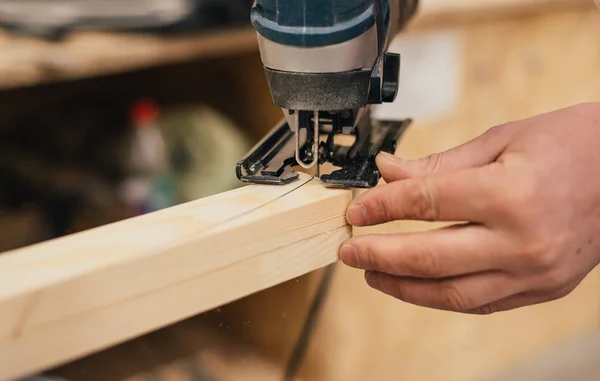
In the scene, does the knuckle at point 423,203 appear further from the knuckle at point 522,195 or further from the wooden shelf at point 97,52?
the wooden shelf at point 97,52

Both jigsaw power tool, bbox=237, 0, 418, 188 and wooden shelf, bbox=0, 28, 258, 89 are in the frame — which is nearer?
jigsaw power tool, bbox=237, 0, 418, 188

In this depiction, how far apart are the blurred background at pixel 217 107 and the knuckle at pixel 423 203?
275 mm

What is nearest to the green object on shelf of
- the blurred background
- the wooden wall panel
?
the blurred background

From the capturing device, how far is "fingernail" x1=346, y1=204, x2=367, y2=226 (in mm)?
498

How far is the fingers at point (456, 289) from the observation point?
47 centimetres

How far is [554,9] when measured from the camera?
114cm

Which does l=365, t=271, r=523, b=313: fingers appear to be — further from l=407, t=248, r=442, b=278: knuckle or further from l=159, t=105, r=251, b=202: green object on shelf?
l=159, t=105, r=251, b=202: green object on shelf

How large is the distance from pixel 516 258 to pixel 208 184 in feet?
1.84

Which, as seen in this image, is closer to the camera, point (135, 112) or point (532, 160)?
point (532, 160)

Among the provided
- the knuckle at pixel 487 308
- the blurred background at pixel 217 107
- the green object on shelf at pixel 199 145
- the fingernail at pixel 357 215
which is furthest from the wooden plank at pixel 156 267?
the green object on shelf at pixel 199 145

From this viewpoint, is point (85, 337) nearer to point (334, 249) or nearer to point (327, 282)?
point (334, 249)

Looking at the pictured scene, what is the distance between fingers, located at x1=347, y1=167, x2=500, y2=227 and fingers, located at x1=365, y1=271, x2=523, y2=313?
5cm

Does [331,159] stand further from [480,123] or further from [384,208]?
[480,123]

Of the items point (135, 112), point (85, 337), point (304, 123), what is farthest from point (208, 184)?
point (85, 337)
